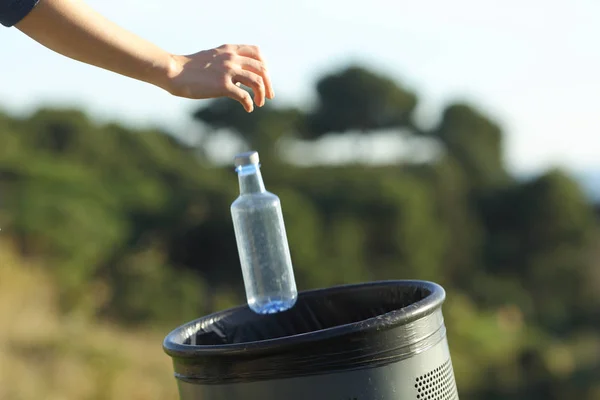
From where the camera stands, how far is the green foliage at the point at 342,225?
11.8 m

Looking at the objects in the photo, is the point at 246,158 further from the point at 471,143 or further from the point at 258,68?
the point at 471,143

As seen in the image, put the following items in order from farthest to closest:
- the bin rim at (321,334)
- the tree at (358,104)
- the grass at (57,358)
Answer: the tree at (358,104), the grass at (57,358), the bin rim at (321,334)

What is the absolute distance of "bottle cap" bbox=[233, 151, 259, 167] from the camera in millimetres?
2252

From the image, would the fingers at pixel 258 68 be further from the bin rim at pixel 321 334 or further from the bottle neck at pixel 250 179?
the bin rim at pixel 321 334

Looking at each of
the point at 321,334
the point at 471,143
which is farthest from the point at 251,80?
the point at 471,143

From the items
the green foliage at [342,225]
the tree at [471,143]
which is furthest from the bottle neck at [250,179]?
the tree at [471,143]

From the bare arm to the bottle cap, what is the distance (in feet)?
0.46

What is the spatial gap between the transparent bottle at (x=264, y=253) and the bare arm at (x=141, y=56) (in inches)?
17.1

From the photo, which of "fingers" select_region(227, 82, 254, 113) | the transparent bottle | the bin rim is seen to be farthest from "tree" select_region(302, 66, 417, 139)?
the bin rim

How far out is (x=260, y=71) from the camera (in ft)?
7.16

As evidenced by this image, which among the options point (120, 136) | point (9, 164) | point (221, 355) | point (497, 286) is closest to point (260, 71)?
point (221, 355)

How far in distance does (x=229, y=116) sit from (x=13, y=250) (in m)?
8.08

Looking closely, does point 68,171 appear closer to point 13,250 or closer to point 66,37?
point 13,250

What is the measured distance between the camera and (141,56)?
6.73 ft
